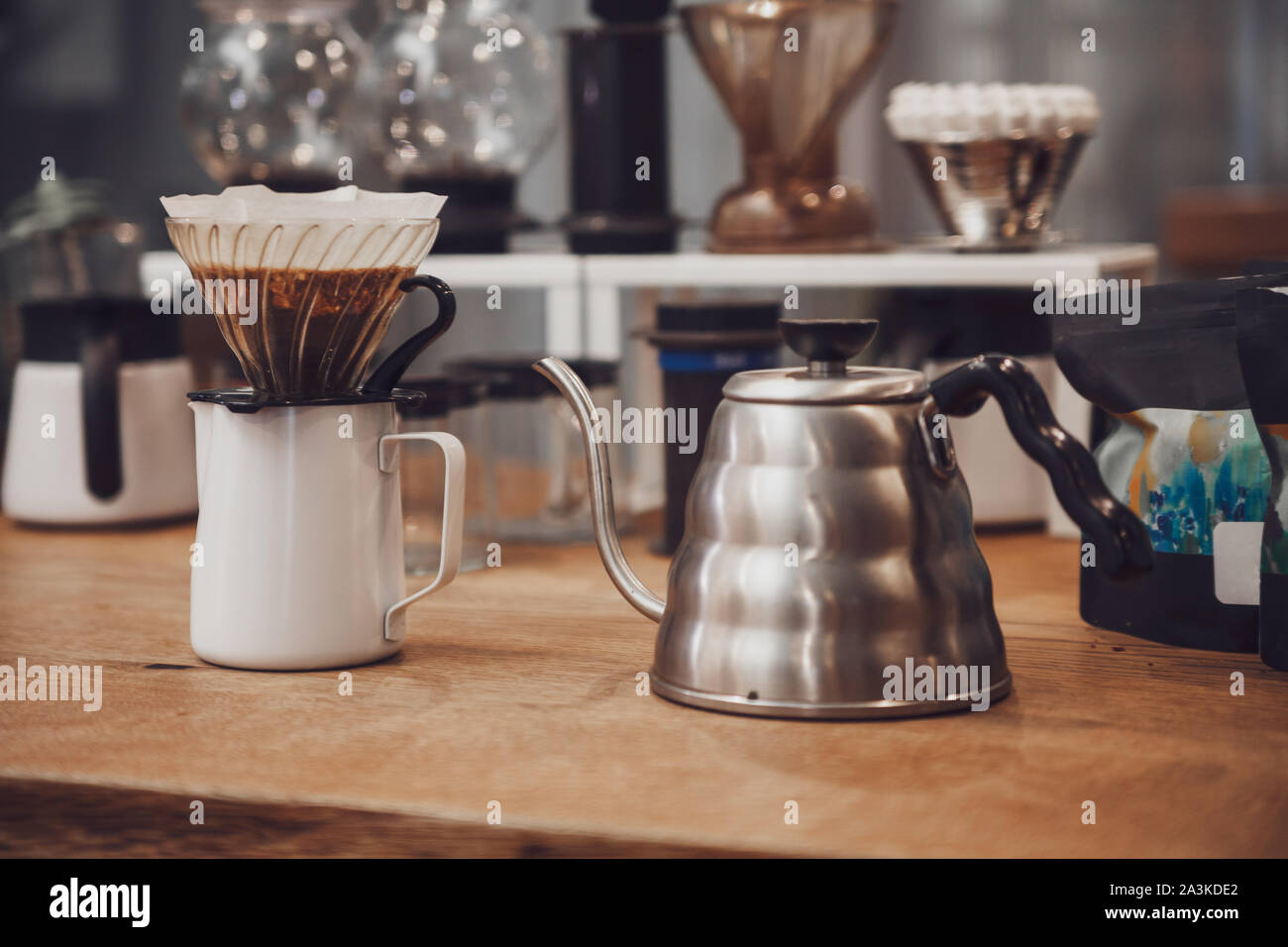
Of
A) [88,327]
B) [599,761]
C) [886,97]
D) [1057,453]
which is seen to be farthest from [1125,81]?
[599,761]

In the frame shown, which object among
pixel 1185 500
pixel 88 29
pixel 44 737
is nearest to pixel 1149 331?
pixel 1185 500

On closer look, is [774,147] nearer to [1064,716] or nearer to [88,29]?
[1064,716]

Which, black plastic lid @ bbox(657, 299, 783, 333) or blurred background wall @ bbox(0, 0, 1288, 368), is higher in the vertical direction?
blurred background wall @ bbox(0, 0, 1288, 368)

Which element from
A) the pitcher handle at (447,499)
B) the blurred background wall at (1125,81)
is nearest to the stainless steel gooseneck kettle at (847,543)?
the pitcher handle at (447,499)

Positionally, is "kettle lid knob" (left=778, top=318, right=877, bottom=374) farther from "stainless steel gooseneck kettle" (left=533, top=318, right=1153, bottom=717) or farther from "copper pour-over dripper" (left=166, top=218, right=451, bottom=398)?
"copper pour-over dripper" (left=166, top=218, right=451, bottom=398)

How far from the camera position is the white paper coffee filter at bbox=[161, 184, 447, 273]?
2.58 ft

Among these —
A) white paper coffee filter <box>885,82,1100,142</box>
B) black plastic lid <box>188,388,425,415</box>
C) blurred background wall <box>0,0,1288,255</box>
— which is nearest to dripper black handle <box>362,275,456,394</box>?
black plastic lid <box>188,388,425,415</box>

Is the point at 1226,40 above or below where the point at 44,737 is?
above

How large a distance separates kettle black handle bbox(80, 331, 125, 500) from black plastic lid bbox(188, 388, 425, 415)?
0.43 metres

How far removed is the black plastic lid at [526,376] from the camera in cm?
120

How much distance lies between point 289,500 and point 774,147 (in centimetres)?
63

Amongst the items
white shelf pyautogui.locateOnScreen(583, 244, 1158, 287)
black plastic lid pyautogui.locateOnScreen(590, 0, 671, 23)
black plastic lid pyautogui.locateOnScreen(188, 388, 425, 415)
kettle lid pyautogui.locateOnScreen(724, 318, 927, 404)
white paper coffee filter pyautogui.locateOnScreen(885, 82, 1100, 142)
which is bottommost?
black plastic lid pyautogui.locateOnScreen(188, 388, 425, 415)
